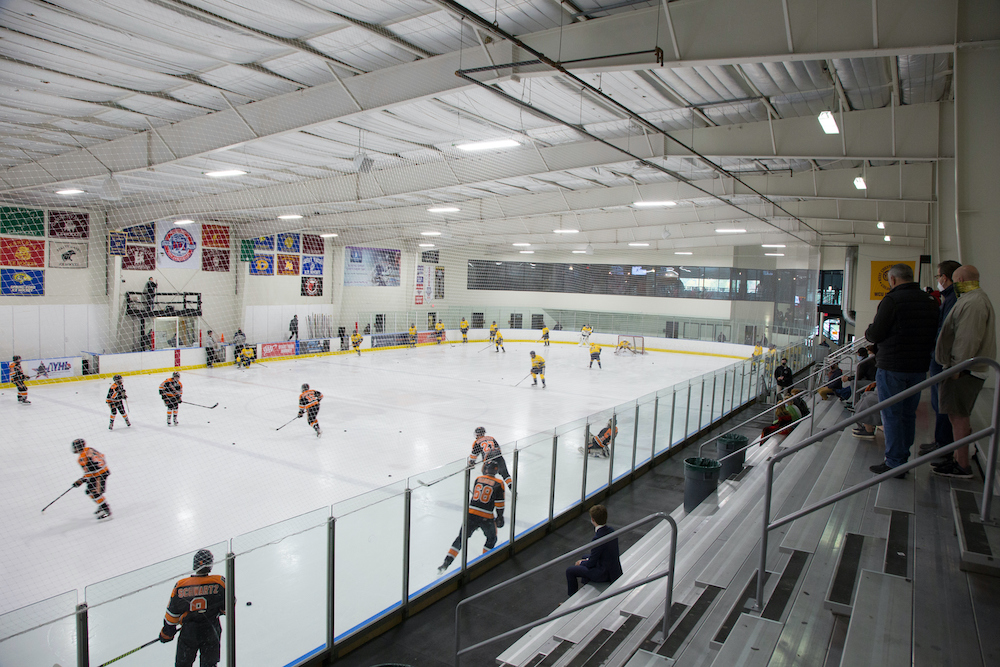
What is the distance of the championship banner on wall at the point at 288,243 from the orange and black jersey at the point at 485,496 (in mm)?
17651

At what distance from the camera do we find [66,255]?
12.8m

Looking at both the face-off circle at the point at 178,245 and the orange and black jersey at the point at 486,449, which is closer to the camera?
the orange and black jersey at the point at 486,449

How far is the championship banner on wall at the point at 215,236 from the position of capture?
16375 millimetres

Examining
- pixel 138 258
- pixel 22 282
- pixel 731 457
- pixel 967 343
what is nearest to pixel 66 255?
pixel 22 282

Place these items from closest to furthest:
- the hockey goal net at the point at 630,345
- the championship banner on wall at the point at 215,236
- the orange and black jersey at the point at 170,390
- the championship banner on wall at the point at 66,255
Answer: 1. the orange and black jersey at the point at 170,390
2. the championship banner on wall at the point at 66,255
3. the championship banner on wall at the point at 215,236
4. the hockey goal net at the point at 630,345

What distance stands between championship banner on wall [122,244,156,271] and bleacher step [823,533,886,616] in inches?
636

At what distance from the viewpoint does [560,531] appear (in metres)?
6.31

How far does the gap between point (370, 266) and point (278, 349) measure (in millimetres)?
5396

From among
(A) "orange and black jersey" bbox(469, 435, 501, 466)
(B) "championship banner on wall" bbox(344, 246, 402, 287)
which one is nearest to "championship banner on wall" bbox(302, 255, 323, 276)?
(B) "championship banner on wall" bbox(344, 246, 402, 287)

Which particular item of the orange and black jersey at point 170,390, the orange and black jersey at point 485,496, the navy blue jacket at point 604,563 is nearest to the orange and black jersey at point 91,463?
the orange and black jersey at point 170,390

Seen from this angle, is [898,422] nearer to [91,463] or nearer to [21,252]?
[91,463]

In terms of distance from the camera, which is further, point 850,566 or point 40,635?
point 850,566

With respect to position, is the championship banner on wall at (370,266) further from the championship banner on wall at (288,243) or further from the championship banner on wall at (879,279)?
the championship banner on wall at (879,279)

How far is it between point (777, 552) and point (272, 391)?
13.7 meters
